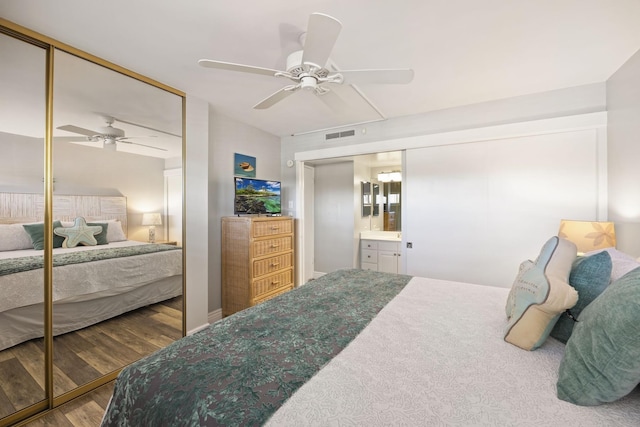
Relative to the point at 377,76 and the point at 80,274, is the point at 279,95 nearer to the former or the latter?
the point at 377,76

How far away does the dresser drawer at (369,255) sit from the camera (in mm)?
4535

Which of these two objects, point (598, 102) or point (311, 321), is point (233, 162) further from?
point (598, 102)

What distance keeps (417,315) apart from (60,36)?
287 cm

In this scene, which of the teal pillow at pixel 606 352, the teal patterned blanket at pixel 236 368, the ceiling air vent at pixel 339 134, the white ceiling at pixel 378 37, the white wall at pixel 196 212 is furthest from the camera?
the ceiling air vent at pixel 339 134

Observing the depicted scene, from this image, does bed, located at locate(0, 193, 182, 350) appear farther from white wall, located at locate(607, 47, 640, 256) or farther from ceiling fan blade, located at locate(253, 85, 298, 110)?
white wall, located at locate(607, 47, 640, 256)

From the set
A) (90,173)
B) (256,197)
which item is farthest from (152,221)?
(256,197)

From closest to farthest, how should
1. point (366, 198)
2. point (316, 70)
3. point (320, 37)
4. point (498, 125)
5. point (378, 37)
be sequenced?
point (320, 37) < point (316, 70) < point (378, 37) < point (498, 125) < point (366, 198)

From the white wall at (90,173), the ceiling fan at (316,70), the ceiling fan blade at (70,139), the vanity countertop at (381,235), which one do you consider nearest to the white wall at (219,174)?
the white wall at (90,173)

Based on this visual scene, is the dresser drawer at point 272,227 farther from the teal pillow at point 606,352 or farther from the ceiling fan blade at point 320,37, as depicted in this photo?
the teal pillow at point 606,352

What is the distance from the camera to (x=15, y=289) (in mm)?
1651

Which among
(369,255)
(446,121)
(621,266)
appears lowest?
(369,255)

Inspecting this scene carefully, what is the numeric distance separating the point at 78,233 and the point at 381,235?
4074mm

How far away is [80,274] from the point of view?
6.31 ft

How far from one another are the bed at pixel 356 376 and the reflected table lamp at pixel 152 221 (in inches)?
57.7
